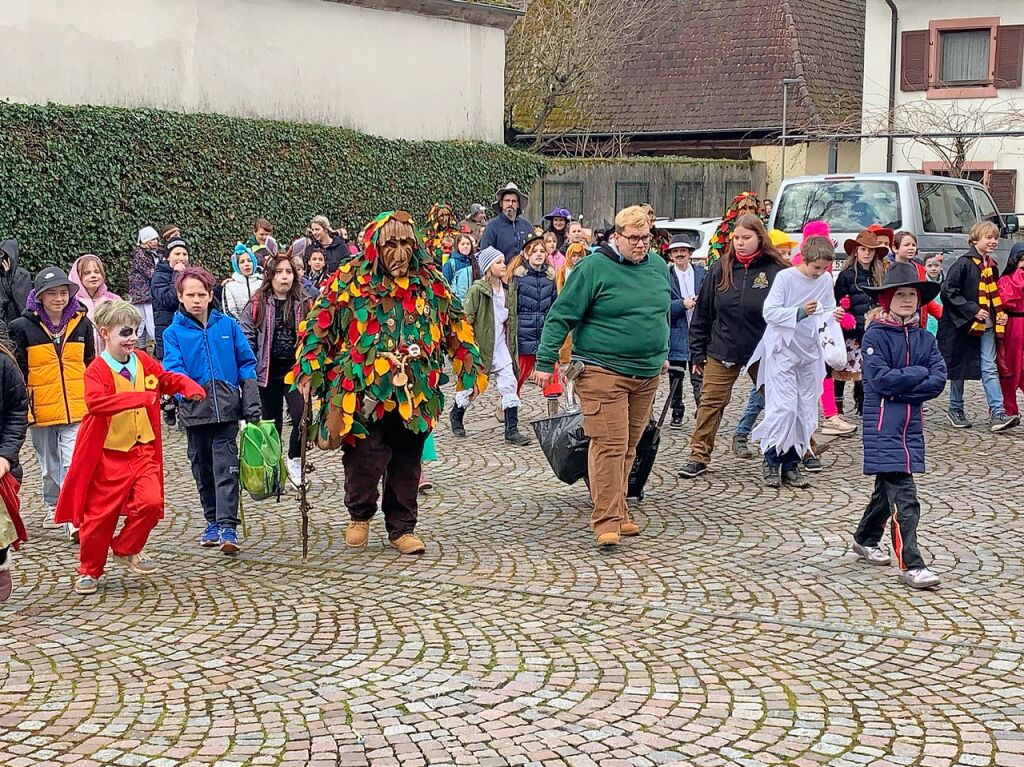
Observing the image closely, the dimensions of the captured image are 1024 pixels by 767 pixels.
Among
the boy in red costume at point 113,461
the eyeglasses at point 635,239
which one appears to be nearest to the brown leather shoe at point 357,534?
the boy in red costume at point 113,461

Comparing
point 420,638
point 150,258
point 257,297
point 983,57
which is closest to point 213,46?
point 150,258

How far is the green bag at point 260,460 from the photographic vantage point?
7.69 m

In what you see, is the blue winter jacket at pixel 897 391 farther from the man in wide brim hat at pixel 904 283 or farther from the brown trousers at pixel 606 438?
the brown trousers at pixel 606 438

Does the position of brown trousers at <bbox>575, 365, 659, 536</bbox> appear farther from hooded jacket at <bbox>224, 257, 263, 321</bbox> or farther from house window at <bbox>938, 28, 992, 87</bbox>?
house window at <bbox>938, 28, 992, 87</bbox>

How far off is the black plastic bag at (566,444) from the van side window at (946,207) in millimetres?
8259

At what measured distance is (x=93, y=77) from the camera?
58.7 ft

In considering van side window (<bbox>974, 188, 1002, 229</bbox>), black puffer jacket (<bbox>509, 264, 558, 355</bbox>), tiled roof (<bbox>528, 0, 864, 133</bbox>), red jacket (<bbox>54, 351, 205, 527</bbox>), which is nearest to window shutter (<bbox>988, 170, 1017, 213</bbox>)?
tiled roof (<bbox>528, 0, 864, 133</bbox>)

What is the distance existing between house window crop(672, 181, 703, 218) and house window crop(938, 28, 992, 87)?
7.06 m

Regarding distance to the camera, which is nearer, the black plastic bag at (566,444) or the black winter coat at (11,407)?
the black winter coat at (11,407)

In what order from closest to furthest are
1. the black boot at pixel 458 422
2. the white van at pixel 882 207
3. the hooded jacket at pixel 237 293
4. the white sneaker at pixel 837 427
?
1. the white sneaker at pixel 837 427
2. the black boot at pixel 458 422
3. the hooded jacket at pixel 237 293
4. the white van at pixel 882 207

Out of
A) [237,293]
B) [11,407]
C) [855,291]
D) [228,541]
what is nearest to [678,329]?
[855,291]

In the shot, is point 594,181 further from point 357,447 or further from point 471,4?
point 357,447

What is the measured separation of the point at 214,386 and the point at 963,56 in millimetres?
26368

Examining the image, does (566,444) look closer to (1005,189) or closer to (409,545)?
(409,545)
